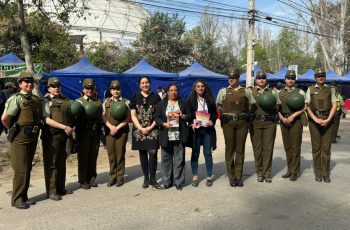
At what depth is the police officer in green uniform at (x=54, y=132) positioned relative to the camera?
17.9 feet

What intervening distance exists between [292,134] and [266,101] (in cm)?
85

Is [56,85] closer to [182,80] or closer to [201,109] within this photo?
[201,109]

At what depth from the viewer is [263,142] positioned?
6.51 metres

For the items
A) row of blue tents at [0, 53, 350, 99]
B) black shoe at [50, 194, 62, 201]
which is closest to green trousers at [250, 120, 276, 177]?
black shoe at [50, 194, 62, 201]

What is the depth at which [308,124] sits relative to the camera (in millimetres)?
6688

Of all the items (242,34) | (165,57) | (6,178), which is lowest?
(6,178)

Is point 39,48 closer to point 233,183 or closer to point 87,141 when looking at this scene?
point 87,141

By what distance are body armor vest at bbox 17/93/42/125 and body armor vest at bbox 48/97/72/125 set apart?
0.30 metres

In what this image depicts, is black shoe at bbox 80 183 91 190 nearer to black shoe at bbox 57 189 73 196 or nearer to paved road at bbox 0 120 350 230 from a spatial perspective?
paved road at bbox 0 120 350 230

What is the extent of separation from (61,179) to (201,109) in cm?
243

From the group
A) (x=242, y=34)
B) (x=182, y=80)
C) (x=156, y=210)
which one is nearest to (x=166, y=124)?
(x=156, y=210)

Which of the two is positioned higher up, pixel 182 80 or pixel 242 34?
pixel 242 34

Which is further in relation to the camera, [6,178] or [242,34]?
[242,34]

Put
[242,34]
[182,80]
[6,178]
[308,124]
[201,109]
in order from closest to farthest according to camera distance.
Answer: [201,109] → [308,124] → [6,178] → [182,80] → [242,34]
